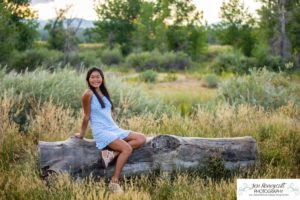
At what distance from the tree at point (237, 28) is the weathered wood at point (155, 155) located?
40071 millimetres

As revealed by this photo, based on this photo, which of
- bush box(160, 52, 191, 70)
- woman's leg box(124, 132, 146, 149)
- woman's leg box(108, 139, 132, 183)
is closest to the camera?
woman's leg box(108, 139, 132, 183)

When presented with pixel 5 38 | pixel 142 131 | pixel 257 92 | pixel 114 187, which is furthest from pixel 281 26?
pixel 114 187

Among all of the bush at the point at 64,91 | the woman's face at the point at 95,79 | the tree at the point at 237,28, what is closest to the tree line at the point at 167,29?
the tree at the point at 237,28

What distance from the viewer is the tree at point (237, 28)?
4688cm

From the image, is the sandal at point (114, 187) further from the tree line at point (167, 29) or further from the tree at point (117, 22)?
the tree at point (117, 22)

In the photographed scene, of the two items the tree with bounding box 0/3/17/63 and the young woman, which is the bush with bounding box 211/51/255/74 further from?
the young woman

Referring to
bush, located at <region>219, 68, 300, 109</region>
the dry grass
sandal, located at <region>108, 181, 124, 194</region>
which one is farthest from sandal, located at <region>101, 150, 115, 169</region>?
bush, located at <region>219, 68, 300, 109</region>

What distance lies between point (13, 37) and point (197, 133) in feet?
63.0

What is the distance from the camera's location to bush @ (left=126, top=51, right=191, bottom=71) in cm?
4456

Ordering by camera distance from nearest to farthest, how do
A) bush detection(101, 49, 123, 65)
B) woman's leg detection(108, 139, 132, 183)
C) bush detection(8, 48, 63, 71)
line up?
1. woman's leg detection(108, 139, 132, 183)
2. bush detection(8, 48, 63, 71)
3. bush detection(101, 49, 123, 65)

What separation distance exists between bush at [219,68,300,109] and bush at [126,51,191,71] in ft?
96.6

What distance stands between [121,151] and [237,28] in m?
42.8

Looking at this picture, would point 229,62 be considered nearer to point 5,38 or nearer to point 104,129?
point 5,38

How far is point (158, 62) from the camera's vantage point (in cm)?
4406
